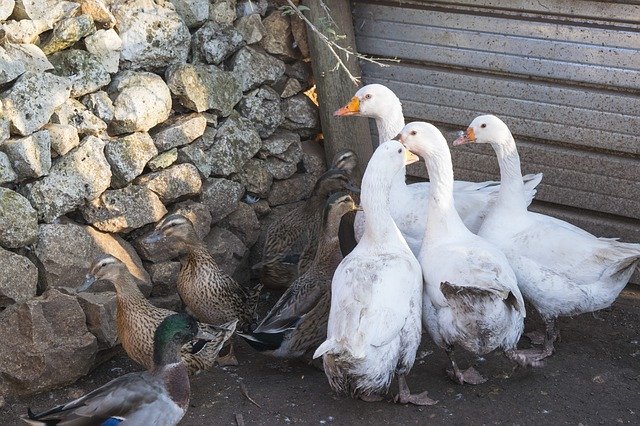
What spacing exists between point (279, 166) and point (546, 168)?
79.1 inches

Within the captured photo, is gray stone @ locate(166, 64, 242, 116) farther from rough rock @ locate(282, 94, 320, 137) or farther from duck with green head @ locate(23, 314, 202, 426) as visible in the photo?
duck with green head @ locate(23, 314, 202, 426)

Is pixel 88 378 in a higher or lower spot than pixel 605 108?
lower

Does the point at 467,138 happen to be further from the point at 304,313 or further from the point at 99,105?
the point at 99,105

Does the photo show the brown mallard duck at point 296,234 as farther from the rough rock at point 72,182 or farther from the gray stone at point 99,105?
the gray stone at point 99,105

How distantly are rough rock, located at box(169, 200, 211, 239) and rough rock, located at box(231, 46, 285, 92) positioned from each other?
3.26ft

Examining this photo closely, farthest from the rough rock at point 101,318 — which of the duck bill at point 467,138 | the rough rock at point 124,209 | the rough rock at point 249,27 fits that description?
the duck bill at point 467,138

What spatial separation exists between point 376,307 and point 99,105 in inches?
89.1

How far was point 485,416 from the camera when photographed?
584 centimetres

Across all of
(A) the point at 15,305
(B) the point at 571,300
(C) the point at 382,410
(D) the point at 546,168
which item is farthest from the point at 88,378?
(D) the point at 546,168

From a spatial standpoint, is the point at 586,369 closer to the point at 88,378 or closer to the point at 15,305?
the point at 88,378

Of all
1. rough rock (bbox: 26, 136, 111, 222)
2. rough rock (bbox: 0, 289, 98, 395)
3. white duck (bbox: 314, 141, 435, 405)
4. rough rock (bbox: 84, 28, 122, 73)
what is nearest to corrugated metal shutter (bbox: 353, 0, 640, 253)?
white duck (bbox: 314, 141, 435, 405)

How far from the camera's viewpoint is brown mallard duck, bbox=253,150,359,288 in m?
7.21

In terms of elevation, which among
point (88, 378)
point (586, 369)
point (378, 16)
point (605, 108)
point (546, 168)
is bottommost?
point (586, 369)

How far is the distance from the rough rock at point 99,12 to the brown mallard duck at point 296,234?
74.8 inches
